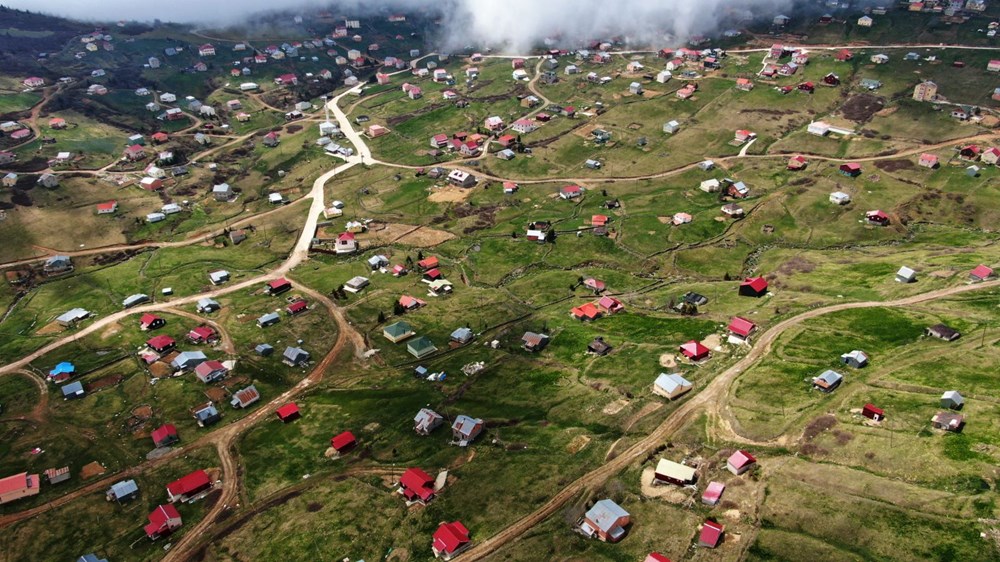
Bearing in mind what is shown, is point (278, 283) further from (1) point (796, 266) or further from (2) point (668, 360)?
(1) point (796, 266)

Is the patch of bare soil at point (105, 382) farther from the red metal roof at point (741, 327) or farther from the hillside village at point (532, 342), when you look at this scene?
the red metal roof at point (741, 327)

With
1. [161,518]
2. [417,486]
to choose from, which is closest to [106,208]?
[161,518]

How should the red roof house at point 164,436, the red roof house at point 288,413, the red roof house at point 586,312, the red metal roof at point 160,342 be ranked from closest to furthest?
1. the red roof house at point 164,436
2. the red roof house at point 288,413
3. the red metal roof at point 160,342
4. the red roof house at point 586,312

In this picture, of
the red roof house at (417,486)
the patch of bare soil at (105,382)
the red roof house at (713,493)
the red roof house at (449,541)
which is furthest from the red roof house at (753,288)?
the patch of bare soil at (105,382)

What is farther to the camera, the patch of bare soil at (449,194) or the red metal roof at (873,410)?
the patch of bare soil at (449,194)

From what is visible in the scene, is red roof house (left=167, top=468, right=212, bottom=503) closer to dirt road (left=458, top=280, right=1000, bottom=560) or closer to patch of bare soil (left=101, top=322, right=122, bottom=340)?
dirt road (left=458, top=280, right=1000, bottom=560)

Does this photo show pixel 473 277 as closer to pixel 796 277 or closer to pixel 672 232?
pixel 672 232

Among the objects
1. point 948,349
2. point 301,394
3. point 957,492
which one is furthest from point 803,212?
point 301,394
